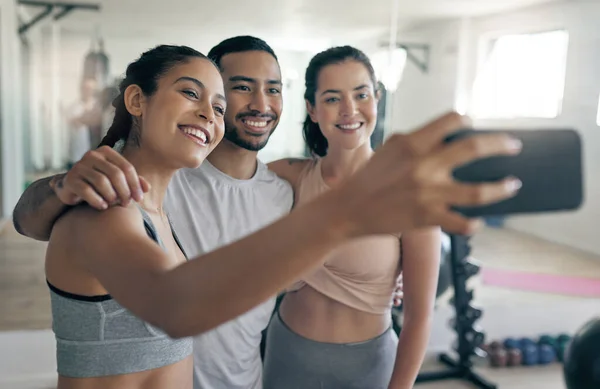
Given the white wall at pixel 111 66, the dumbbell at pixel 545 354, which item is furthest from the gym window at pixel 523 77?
the dumbbell at pixel 545 354

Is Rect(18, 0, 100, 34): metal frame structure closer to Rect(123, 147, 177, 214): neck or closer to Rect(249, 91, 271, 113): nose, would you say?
Rect(249, 91, 271, 113): nose

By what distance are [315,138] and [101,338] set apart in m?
0.97

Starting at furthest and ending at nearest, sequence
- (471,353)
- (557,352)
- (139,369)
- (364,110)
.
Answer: (557,352) → (471,353) → (364,110) → (139,369)

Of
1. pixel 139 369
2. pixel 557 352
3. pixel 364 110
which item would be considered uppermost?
pixel 364 110

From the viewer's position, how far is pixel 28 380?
2721 mm

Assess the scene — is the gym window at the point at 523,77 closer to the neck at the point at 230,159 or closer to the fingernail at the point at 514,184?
the neck at the point at 230,159

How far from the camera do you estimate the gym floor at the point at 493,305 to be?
2799 mm

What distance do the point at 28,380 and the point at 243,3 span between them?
2.36 meters

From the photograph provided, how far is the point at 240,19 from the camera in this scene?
105 inches

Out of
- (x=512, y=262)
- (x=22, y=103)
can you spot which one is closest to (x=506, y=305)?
(x=512, y=262)

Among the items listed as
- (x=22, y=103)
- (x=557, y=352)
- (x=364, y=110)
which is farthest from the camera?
(x=557, y=352)

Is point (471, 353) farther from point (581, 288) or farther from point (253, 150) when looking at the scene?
point (253, 150)

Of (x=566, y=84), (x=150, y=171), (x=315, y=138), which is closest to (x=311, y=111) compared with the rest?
(x=315, y=138)

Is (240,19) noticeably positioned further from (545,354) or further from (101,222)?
(545,354)
